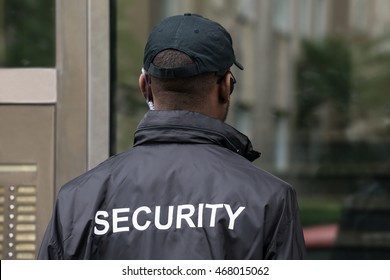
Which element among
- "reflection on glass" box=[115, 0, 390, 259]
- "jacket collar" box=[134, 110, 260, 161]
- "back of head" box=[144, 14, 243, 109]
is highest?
"back of head" box=[144, 14, 243, 109]

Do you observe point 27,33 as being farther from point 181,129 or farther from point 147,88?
point 181,129

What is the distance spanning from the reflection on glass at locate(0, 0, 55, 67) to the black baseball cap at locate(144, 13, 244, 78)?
1144 mm

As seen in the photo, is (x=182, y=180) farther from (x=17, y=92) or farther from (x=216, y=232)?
(x=17, y=92)

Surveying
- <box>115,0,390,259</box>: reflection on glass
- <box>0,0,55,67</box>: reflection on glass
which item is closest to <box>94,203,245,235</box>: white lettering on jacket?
<box>0,0,55,67</box>: reflection on glass

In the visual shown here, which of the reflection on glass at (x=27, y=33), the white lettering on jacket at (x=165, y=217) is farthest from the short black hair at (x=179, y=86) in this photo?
the reflection on glass at (x=27, y=33)

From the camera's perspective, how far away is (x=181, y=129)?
1993 mm

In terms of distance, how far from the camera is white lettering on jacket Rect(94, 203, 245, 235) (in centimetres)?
191

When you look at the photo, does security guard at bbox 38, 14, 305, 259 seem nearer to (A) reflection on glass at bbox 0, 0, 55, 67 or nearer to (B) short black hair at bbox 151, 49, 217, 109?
(B) short black hair at bbox 151, 49, 217, 109

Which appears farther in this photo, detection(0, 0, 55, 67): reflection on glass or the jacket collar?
detection(0, 0, 55, 67): reflection on glass

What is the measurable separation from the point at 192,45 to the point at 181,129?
0.59 ft

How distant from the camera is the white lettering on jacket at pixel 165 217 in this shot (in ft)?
6.27

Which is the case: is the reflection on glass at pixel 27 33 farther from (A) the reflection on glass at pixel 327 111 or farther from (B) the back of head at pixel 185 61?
(A) the reflection on glass at pixel 327 111

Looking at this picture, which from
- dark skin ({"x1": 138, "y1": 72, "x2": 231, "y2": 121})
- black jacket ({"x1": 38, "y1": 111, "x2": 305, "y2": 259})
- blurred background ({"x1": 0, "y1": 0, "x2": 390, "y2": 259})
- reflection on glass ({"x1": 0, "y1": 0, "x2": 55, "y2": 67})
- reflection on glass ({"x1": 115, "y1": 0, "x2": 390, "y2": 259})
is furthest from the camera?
reflection on glass ({"x1": 115, "y1": 0, "x2": 390, "y2": 259})
